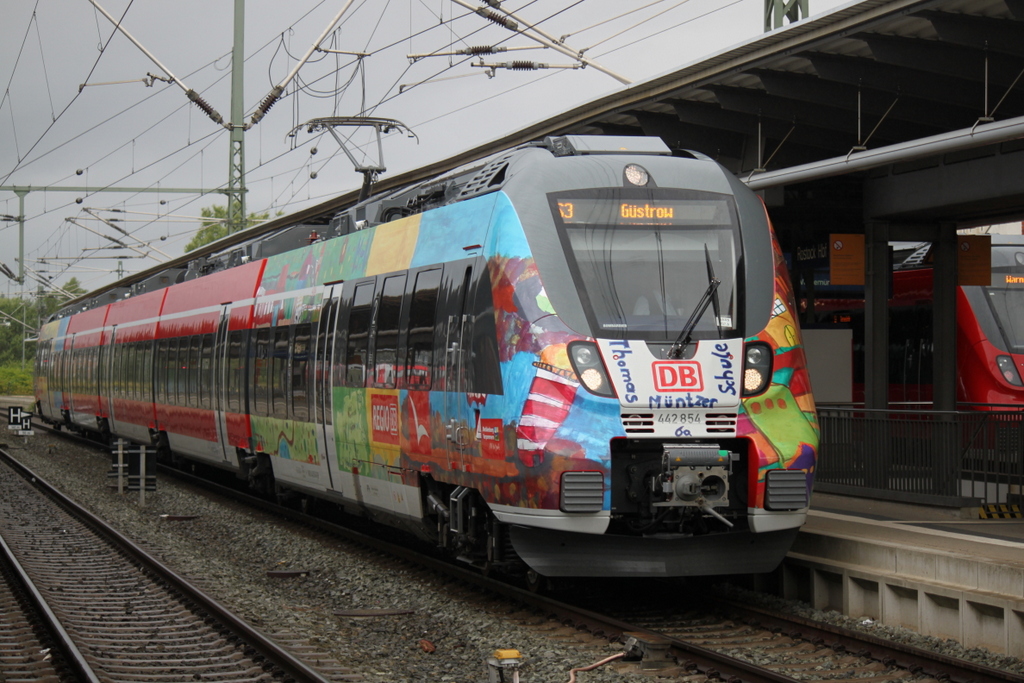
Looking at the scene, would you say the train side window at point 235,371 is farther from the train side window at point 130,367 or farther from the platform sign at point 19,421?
Answer: the platform sign at point 19,421

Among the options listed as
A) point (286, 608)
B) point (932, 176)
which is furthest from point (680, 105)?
point (286, 608)

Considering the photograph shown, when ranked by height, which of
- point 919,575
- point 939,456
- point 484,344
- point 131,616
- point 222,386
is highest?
point 484,344

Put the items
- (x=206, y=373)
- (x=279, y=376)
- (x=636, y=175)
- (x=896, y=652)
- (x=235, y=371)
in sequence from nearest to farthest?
(x=896, y=652) → (x=636, y=175) → (x=279, y=376) → (x=235, y=371) → (x=206, y=373)

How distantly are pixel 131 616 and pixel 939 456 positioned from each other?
783 cm

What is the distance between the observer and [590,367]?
8.63 meters

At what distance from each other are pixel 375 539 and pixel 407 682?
5.90 m

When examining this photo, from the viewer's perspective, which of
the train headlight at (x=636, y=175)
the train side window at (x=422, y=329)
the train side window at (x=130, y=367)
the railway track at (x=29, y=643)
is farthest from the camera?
the train side window at (x=130, y=367)

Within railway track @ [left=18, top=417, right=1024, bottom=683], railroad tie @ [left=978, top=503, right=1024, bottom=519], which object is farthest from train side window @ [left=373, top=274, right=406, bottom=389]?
railroad tie @ [left=978, top=503, right=1024, bottom=519]

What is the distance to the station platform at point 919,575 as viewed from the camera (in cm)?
795

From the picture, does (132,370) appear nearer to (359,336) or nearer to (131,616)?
(359,336)

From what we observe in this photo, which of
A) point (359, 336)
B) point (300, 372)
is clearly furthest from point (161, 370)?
point (359, 336)

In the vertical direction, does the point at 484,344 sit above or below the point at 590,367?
above

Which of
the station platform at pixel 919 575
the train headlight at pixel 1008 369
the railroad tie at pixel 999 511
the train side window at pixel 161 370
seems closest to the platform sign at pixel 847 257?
the railroad tie at pixel 999 511

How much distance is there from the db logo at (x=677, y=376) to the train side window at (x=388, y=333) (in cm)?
312
